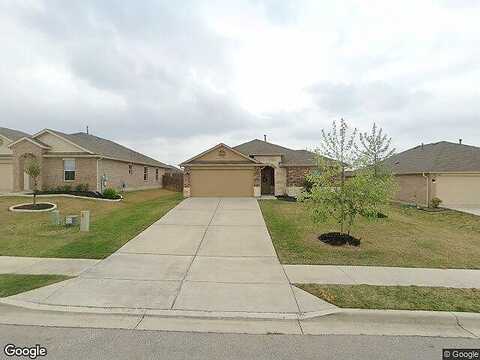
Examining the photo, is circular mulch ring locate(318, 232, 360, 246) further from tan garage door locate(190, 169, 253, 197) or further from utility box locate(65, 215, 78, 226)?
tan garage door locate(190, 169, 253, 197)

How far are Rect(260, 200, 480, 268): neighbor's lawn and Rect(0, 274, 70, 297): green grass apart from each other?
203 inches

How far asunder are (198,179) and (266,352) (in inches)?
747

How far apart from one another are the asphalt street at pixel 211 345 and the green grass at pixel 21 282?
1.34 m

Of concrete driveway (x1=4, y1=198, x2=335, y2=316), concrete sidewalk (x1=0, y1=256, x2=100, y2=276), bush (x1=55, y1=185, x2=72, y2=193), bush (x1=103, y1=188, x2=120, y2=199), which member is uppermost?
bush (x1=55, y1=185, x2=72, y2=193)

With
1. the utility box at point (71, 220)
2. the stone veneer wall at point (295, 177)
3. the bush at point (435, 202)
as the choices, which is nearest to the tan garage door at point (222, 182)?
the stone veneer wall at point (295, 177)

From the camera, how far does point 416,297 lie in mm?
5316

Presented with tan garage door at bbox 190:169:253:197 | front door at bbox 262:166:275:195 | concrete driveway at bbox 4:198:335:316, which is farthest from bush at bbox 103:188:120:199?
front door at bbox 262:166:275:195

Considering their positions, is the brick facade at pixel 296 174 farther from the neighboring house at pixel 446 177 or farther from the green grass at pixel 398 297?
the green grass at pixel 398 297

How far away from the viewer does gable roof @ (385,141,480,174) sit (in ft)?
67.7

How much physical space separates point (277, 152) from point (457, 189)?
13.0m

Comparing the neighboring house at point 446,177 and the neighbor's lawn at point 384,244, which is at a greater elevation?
the neighboring house at point 446,177

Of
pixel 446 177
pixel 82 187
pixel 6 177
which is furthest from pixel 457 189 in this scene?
pixel 6 177

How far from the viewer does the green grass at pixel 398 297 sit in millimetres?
4938

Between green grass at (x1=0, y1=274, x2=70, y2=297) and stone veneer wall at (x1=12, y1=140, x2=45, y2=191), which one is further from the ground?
stone veneer wall at (x1=12, y1=140, x2=45, y2=191)
